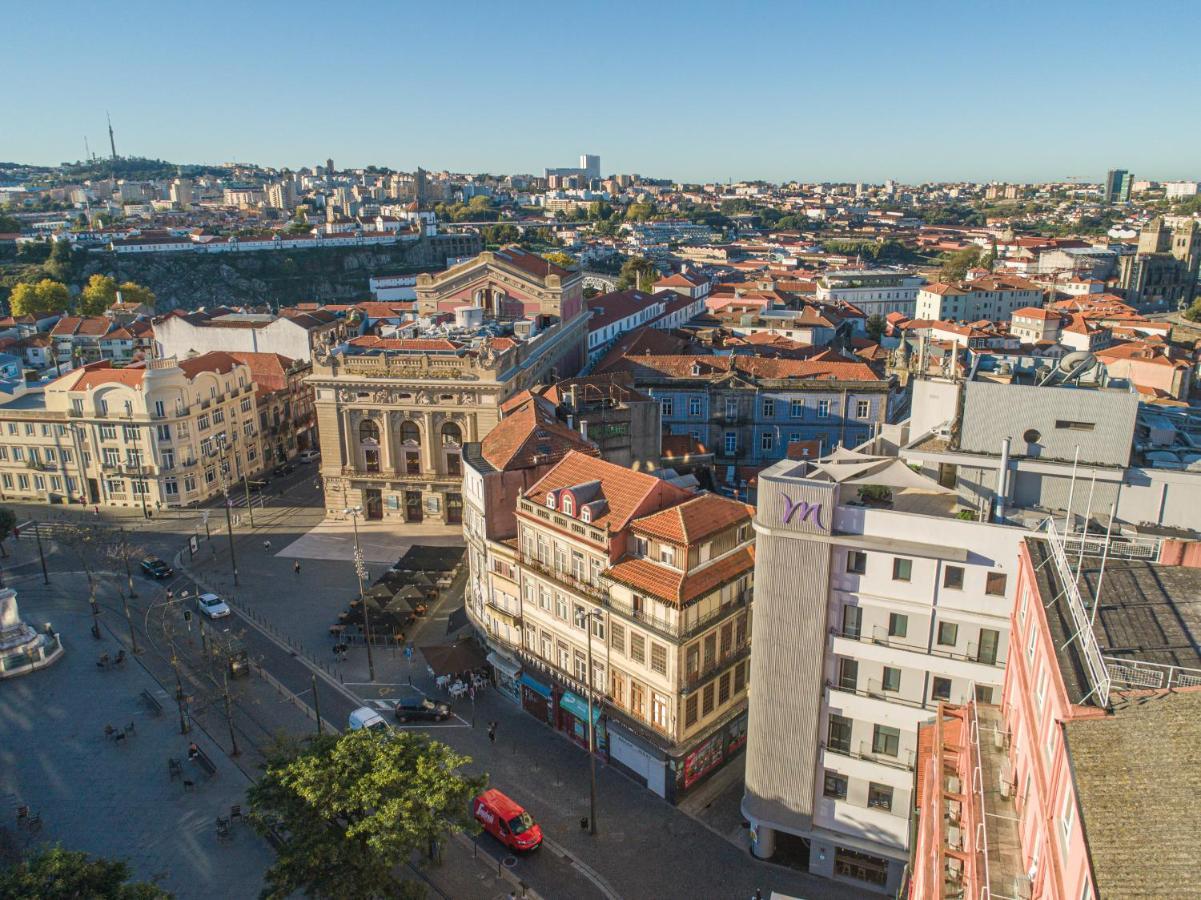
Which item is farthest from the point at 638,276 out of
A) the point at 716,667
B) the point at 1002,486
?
the point at 1002,486

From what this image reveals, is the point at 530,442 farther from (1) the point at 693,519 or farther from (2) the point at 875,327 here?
(2) the point at 875,327

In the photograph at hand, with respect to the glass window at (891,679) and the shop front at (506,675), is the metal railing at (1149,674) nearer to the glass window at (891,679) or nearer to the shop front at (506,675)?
the glass window at (891,679)

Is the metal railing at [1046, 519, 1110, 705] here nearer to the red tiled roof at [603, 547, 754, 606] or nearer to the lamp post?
the red tiled roof at [603, 547, 754, 606]

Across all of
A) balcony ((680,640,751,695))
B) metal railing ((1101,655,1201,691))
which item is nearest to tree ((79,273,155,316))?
balcony ((680,640,751,695))

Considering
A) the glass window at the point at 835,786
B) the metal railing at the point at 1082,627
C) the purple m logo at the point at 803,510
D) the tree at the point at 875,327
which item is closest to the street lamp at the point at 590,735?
the glass window at the point at 835,786

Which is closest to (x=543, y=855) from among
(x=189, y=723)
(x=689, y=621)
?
(x=689, y=621)

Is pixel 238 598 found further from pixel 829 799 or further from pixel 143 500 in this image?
pixel 829 799
